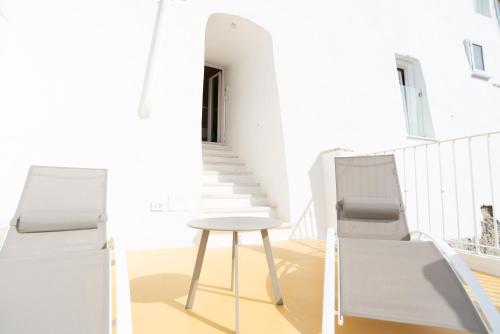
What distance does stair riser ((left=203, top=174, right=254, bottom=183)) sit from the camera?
4242mm

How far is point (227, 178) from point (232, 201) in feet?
2.02

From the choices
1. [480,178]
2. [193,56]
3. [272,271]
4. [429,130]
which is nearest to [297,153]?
[193,56]

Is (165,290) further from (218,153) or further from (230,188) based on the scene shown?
(218,153)

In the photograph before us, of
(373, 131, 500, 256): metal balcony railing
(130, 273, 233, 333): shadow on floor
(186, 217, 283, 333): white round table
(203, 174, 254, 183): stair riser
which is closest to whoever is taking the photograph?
(186, 217, 283, 333): white round table

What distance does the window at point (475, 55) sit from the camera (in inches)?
266

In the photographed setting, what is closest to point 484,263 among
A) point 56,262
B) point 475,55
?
point 56,262

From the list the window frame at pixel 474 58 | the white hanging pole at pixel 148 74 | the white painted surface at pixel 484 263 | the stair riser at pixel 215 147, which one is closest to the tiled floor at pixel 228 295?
the white painted surface at pixel 484 263

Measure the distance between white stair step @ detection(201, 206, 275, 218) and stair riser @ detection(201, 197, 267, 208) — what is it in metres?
0.19

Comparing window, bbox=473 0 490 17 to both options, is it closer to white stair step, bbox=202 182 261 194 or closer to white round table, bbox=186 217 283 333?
white stair step, bbox=202 182 261 194

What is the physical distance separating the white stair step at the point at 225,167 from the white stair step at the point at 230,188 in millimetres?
401

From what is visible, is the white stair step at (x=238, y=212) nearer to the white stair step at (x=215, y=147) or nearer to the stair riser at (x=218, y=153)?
the stair riser at (x=218, y=153)

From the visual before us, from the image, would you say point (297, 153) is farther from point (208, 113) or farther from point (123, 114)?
point (208, 113)

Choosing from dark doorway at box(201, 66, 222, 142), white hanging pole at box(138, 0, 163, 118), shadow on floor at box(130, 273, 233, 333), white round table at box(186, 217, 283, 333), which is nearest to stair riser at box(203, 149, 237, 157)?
dark doorway at box(201, 66, 222, 142)

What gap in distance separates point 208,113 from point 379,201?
4751 millimetres
